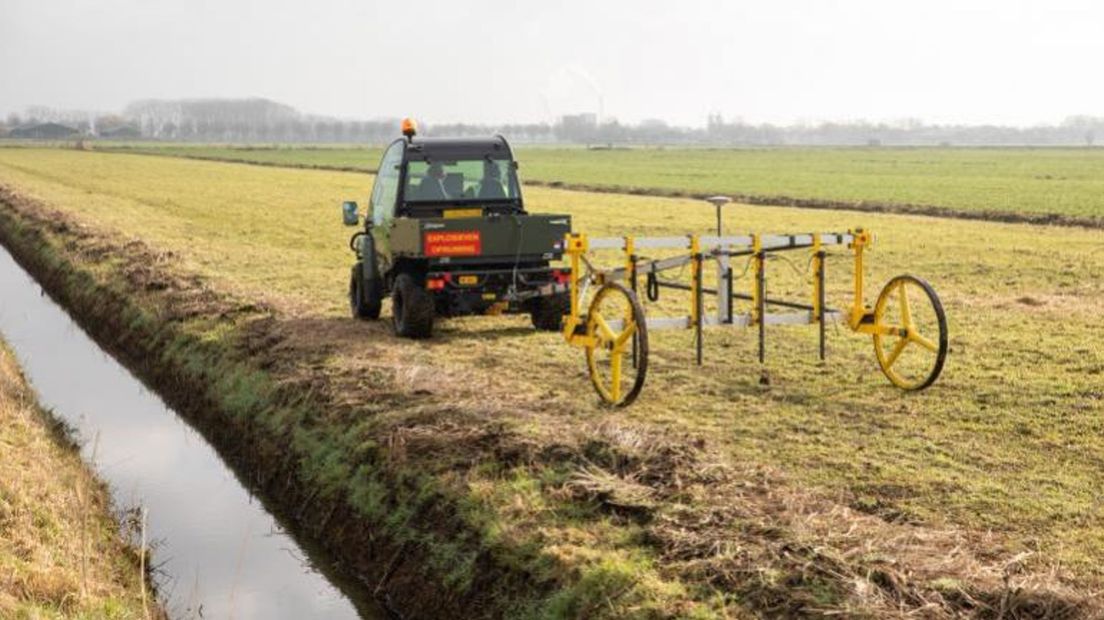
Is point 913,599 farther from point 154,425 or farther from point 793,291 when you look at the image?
point 793,291

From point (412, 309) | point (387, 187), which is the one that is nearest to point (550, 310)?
point (412, 309)

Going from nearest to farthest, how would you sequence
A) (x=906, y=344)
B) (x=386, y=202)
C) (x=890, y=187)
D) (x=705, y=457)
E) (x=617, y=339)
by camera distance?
(x=705, y=457)
(x=617, y=339)
(x=906, y=344)
(x=386, y=202)
(x=890, y=187)

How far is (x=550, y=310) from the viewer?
52.5ft

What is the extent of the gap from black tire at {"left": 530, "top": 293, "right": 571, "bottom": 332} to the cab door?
6.43 feet

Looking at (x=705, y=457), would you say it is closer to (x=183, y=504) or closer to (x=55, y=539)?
(x=55, y=539)

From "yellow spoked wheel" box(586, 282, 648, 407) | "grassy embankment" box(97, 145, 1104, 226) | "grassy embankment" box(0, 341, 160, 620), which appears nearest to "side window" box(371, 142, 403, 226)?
"yellow spoked wheel" box(586, 282, 648, 407)

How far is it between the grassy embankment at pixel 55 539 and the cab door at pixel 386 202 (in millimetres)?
4894

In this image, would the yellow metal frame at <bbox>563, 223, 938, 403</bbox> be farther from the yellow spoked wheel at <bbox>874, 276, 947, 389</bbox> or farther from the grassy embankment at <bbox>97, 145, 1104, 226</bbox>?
the grassy embankment at <bbox>97, 145, 1104, 226</bbox>

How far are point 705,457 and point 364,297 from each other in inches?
340

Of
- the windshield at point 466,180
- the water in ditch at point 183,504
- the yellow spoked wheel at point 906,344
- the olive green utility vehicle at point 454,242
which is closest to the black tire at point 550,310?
the olive green utility vehicle at point 454,242

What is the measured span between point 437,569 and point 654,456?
68.1 inches

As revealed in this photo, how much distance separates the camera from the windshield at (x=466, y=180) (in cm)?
1645

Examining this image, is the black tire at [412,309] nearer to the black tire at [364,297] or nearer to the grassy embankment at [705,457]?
the grassy embankment at [705,457]

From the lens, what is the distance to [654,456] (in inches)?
357
